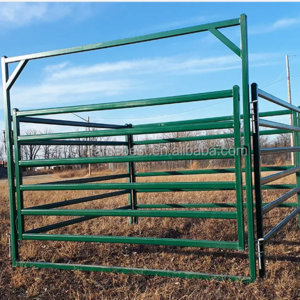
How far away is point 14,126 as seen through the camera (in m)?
3.80

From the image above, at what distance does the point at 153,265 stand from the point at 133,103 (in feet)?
5.81

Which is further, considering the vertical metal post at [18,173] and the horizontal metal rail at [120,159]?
the vertical metal post at [18,173]

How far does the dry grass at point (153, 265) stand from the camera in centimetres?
281

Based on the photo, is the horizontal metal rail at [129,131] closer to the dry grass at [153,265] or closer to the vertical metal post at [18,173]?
the vertical metal post at [18,173]

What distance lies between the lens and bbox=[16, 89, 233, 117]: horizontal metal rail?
303 cm

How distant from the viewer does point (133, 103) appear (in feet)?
11.2

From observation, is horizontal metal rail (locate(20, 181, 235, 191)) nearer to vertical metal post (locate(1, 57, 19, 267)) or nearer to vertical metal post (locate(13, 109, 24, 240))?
vertical metal post (locate(13, 109, 24, 240))

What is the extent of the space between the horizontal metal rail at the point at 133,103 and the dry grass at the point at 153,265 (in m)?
1.71

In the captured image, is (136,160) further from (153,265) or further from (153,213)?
(153,265)

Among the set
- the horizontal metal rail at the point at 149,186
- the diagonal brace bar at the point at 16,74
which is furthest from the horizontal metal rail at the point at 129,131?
the diagonal brace bar at the point at 16,74

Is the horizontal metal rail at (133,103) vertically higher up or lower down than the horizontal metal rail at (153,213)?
higher up

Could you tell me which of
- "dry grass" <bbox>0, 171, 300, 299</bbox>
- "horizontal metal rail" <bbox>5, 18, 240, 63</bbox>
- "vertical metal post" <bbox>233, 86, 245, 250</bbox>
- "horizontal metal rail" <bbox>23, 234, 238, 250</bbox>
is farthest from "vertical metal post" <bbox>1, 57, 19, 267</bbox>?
"vertical metal post" <bbox>233, 86, 245, 250</bbox>

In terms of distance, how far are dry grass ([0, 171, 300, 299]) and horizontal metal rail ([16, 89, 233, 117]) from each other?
1.71m

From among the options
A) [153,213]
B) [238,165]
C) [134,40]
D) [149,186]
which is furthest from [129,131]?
[238,165]
